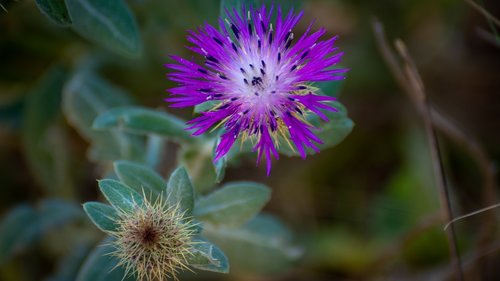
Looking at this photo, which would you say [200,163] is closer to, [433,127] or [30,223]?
[433,127]

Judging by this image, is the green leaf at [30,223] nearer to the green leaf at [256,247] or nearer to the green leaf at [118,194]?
the green leaf at [256,247]

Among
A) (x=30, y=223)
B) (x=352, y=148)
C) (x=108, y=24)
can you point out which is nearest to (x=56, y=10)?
(x=108, y=24)

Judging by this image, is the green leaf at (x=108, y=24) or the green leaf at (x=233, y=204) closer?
the green leaf at (x=233, y=204)

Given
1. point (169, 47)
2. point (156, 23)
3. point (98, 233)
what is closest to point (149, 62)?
point (169, 47)

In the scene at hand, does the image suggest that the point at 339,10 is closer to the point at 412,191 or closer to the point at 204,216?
the point at 412,191

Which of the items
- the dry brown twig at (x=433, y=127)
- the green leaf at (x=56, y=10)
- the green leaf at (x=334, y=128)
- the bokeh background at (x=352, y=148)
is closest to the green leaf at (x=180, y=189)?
the green leaf at (x=334, y=128)

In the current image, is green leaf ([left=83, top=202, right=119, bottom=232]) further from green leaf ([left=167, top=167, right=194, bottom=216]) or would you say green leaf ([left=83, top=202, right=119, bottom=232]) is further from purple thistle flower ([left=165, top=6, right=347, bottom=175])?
purple thistle flower ([left=165, top=6, right=347, bottom=175])
